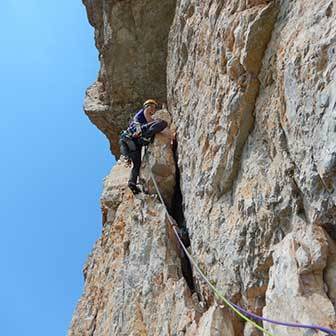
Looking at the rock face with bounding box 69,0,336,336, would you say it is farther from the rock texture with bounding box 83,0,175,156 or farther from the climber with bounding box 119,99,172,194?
the rock texture with bounding box 83,0,175,156

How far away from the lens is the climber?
10.0 meters

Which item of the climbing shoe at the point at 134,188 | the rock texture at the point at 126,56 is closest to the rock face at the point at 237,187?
the climbing shoe at the point at 134,188

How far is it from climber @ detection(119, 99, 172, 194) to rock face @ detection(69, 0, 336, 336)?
300 mm

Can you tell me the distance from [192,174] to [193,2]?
10.7 ft

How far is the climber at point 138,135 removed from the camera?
1004 cm

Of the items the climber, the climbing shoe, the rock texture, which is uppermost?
the rock texture

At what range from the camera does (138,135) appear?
1030 centimetres

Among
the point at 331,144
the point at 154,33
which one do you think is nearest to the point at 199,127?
the point at 331,144

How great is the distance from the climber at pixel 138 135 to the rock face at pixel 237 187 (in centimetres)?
30

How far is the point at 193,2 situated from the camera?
9133 millimetres

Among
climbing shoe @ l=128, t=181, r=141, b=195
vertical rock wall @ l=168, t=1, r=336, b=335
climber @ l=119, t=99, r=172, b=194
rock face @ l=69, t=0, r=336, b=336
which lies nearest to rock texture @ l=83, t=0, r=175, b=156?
rock face @ l=69, t=0, r=336, b=336

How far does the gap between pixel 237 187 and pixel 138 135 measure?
4.06 meters

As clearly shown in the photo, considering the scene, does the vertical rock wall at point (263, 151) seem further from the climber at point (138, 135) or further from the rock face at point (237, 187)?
the climber at point (138, 135)

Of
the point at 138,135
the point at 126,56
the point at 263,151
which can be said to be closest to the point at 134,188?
the point at 138,135
